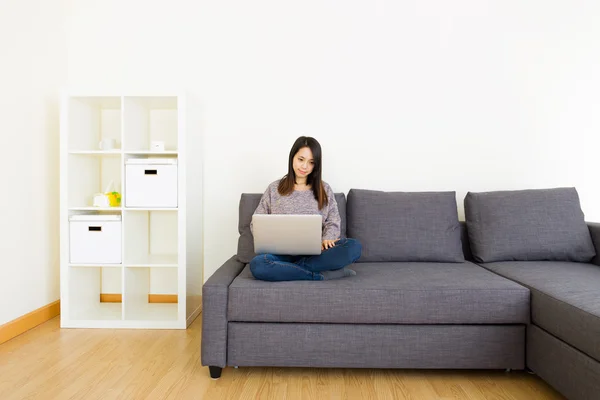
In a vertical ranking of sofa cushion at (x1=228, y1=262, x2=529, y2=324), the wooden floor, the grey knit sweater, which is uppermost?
the grey knit sweater

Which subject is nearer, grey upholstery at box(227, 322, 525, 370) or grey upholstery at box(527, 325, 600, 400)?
grey upholstery at box(527, 325, 600, 400)

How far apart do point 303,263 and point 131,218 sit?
48.6 inches

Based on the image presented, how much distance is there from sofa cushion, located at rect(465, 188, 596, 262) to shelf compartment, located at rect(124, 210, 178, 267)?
1898 mm

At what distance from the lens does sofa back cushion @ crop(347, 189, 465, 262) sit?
2553 mm

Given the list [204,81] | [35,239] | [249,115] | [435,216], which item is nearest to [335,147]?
[249,115]

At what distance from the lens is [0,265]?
237cm

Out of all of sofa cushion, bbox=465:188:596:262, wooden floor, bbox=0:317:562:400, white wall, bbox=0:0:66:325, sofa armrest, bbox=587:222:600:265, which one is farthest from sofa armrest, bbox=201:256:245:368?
sofa armrest, bbox=587:222:600:265

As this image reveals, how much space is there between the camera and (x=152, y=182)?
2623 mm

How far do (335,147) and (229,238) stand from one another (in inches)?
38.3

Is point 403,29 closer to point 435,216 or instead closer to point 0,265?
point 435,216

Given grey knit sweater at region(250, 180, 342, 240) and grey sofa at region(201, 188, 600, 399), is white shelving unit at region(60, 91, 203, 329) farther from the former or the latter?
grey sofa at region(201, 188, 600, 399)

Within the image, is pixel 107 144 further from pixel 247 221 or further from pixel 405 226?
pixel 405 226

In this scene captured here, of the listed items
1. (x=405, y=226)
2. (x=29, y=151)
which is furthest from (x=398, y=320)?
(x=29, y=151)

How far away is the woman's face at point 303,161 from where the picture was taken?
2.47 metres
